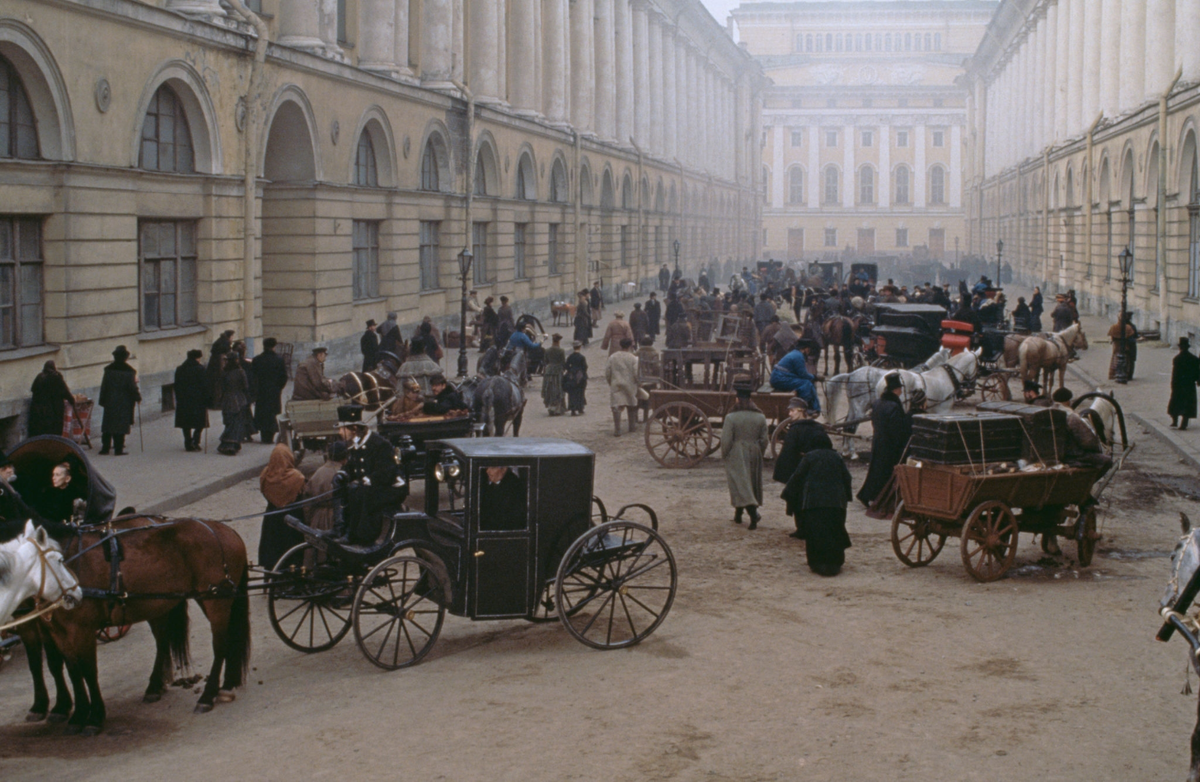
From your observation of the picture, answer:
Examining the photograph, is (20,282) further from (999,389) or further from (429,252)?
(429,252)

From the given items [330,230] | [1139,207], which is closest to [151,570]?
[330,230]

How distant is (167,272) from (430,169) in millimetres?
13081

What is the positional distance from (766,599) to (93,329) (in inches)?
460

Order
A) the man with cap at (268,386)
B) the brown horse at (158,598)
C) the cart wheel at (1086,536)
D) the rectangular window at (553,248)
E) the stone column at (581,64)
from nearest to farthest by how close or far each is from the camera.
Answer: the brown horse at (158,598) < the cart wheel at (1086,536) < the man with cap at (268,386) < the rectangular window at (553,248) < the stone column at (581,64)

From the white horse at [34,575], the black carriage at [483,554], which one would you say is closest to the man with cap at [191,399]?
the black carriage at [483,554]

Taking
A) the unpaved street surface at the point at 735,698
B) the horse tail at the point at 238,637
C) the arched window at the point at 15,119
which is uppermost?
the arched window at the point at 15,119

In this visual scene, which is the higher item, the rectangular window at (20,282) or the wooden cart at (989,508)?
the rectangular window at (20,282)

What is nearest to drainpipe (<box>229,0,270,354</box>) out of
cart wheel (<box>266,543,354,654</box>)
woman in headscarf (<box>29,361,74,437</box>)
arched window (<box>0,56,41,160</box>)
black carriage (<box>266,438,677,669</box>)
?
A: arched window (<box>0,56,41,160</box>)

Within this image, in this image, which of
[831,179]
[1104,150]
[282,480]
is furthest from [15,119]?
[831,179]

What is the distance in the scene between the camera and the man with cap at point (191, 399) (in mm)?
17812

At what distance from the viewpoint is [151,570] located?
8.41 m

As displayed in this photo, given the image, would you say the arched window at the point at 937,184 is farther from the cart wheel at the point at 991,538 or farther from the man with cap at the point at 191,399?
the cart wheel at the point at 991,538

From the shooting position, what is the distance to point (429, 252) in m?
33.9

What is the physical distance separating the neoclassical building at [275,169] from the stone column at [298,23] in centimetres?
4
